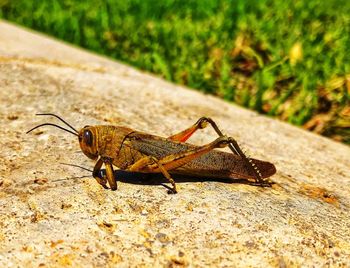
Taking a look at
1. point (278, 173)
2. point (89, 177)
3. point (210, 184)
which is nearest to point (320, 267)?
point (210, 184)

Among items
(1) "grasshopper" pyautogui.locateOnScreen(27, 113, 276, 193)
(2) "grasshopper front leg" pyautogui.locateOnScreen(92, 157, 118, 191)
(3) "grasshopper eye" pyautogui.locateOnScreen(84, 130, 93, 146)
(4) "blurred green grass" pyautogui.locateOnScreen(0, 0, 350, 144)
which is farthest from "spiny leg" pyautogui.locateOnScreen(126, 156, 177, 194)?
(4) "blurred green grass" pyautogui.locateOnScreen(0, 0, 350, 144)

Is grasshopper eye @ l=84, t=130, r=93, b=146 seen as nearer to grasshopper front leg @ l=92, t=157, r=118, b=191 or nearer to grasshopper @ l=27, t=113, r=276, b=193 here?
grasshopper @ l=27, t=113, r=276, b=193

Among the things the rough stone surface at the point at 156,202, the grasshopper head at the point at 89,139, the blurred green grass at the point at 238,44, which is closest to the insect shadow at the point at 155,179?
the rough stone surface at the point at 156,202

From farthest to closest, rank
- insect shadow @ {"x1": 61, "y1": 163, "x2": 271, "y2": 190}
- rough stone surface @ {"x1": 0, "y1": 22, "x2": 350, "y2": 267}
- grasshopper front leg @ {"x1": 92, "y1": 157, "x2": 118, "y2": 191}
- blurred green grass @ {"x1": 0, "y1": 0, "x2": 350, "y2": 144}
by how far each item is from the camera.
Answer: blurred green grass @ {"x1": 0, "y1": 0, "x2": 350, "y2": 144} → insect shadow @ {"x1": 61, "y1": 163, "x2": 271, "y2": 190} → grasshopper front leg @ {"x1": 92, "y1": 157, "x2": 118, "y2": 191} → rough stone surface @ {"x1": 0, "y1": 22, "x2": 350, "y2": 267}

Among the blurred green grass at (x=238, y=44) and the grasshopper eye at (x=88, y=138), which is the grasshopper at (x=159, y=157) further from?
the blurred green grass at (x=238, y=44)

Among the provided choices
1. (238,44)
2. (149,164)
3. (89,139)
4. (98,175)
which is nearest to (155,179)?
(149,164)

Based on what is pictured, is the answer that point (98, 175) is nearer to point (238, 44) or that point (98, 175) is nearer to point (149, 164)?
point (149, 164)

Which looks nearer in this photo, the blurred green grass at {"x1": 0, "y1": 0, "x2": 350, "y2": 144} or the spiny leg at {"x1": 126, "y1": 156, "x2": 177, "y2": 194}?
the spiny leg at {"x1": 126, "y1": 156, "x2": 177, "y2": 194}

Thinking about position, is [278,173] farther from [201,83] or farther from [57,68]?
[57,68]
